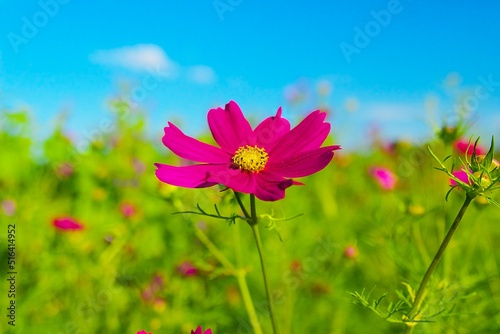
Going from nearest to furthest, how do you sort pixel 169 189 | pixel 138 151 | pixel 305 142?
pixel 305 142, pixel 169 189, pixel 138 151

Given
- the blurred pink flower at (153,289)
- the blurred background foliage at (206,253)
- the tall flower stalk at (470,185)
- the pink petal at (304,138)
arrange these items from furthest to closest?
the blurred pink flower at (153,289) < the blurred background foliage at (206,253) < the pink petal at (304,138) < the tall flower stalk at (470,185)

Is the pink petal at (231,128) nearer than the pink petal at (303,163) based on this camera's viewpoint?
No

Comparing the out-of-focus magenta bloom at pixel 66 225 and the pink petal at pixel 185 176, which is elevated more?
the out-of-focus magenta bloom at pixel 66 225

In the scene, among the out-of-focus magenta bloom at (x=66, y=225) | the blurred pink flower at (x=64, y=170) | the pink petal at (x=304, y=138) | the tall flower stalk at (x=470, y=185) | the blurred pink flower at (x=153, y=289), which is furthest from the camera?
the blurred pink flower at (x=64, y=170)

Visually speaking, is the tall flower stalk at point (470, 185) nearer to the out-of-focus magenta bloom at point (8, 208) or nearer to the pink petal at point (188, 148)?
the pink petal at point (188, 148)

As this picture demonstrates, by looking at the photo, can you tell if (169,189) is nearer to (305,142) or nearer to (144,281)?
(305,142)

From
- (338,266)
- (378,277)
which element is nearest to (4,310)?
(338,266)

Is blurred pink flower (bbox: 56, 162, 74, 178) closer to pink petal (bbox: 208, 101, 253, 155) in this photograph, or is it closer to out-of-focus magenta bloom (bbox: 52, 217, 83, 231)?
out-of-focus magenta bloom (bbox: 52, 217, 83, 231)

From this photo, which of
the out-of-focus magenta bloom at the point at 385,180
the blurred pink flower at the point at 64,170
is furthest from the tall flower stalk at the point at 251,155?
the blurred pink flower at the point at 64,170

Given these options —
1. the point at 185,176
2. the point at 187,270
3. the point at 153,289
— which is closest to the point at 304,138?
the point at 185,176

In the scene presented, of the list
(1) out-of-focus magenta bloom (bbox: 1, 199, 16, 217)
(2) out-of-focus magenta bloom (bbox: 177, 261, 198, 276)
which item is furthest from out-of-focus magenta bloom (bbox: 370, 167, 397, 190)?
(1) out-of-focus magenta bloom (bbox: 1, 199, 16, 217)
